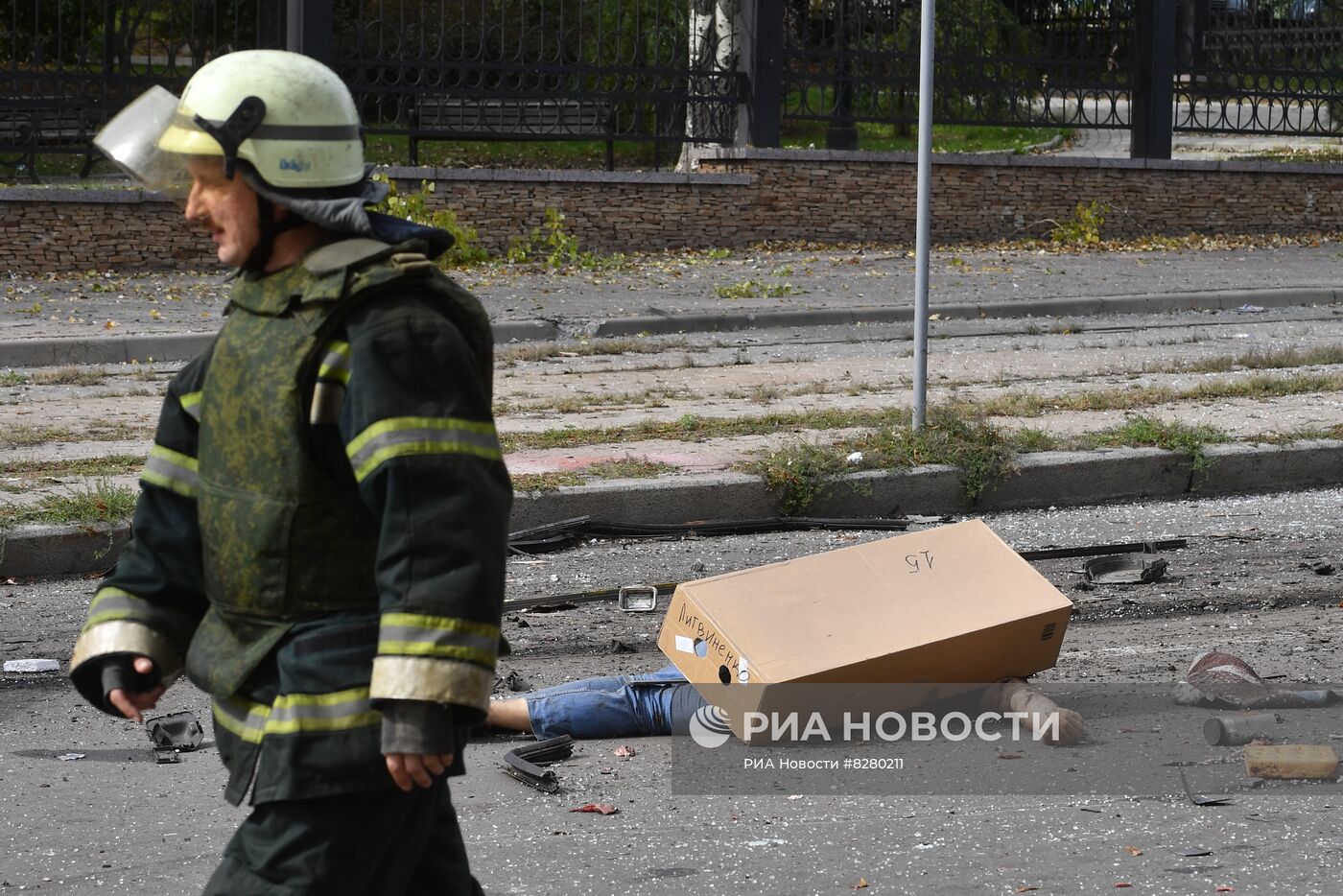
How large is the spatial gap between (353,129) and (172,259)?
41.1ft

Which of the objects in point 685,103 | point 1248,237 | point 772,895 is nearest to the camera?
point 772,895

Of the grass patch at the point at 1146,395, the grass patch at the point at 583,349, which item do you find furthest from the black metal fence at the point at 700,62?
the grass patch at the point at 1146,395

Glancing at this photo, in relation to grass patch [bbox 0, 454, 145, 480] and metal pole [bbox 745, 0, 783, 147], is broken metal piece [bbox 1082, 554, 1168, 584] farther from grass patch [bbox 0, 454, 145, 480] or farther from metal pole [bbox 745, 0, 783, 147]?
metal pole [bbox 745, 0, 783, 147]

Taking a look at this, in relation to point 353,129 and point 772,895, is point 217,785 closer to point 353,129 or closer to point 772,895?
point 772,895

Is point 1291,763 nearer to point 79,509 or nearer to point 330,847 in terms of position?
point 330,847

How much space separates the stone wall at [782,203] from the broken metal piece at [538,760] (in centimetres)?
1080

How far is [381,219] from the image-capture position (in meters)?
2.40

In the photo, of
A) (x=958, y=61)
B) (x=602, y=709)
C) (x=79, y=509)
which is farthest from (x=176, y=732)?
(x=958, y=61)

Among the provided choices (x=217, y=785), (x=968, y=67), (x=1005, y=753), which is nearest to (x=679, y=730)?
(x=1005, y=753)

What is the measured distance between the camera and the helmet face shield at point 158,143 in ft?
7.67

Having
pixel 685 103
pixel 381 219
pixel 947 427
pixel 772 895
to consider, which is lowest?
pixel 772 895

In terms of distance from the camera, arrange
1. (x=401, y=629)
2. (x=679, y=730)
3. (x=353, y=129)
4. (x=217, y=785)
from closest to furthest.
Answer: (x=401, y=629) → (x=353, y=129) → (x=217, y=785) → (x=679, y=730)

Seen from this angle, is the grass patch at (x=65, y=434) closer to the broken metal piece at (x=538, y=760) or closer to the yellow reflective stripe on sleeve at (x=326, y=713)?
the broken metal piece at (x=538, y=760)

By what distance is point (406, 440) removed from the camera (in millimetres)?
2172
